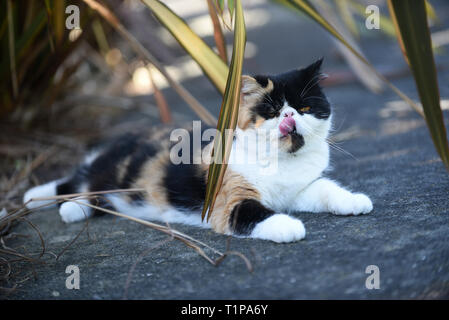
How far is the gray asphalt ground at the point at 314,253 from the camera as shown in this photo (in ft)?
2.87

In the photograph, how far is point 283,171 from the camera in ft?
4.28


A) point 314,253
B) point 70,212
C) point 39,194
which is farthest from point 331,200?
point 39,194

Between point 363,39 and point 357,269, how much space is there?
3.49m

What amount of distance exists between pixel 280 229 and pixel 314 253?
116mm

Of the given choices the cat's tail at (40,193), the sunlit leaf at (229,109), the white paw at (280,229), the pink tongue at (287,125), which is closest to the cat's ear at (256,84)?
the pink tongue at (287,125)

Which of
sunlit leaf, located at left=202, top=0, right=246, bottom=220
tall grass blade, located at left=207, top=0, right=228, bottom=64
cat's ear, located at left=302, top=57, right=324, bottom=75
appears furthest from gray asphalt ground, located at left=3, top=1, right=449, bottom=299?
tall grass blade, located at left=207, top=0, right=228, bottom=64

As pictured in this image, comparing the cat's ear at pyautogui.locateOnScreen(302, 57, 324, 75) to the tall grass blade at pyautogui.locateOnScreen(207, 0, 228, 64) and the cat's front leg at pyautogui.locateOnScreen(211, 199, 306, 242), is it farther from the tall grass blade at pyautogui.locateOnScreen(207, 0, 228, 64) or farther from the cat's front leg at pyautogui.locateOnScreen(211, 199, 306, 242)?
the cat's front leg at pyautogui.locateOnScreen(211, 199, 306, 242)

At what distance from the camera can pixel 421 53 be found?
84cm

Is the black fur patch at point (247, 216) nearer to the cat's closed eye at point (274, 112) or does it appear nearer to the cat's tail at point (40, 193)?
the cat's closed eye at point (274, 112)

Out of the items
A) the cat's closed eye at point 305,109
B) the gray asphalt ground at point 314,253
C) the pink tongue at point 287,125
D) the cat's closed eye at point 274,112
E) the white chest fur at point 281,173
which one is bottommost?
the gray asphalt ground at point 314,253

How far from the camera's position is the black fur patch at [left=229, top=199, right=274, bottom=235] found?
118 centimetres

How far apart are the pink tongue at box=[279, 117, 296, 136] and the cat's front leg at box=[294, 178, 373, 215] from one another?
0.22 m

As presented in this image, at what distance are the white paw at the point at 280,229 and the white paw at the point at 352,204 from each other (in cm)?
16

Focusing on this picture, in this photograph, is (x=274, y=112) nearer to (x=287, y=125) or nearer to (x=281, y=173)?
(x=287, y=125)
